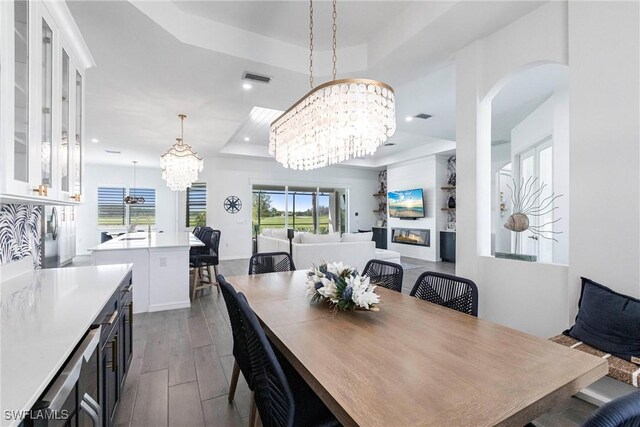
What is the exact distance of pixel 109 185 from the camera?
884 centimetres

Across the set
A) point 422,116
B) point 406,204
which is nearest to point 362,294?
point 422,116

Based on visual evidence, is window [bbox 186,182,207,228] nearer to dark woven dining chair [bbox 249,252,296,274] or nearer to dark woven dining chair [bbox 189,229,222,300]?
dark woven dining chair [bbox 189,229,222,300]

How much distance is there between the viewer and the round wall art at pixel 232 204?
820 centimetres

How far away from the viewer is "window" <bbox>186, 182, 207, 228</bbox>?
8.54m

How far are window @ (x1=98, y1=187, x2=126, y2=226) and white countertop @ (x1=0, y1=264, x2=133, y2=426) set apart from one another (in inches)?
318

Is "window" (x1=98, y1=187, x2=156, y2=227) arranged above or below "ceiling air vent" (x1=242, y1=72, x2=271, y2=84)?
below

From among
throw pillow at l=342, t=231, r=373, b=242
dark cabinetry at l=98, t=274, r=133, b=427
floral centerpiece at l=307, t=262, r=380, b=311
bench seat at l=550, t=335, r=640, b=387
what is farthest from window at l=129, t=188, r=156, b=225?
bench seat at l=550, t=335, r=640, b=387

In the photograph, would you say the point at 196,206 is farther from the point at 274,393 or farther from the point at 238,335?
the point at 274,393

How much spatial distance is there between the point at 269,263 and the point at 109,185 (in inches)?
332

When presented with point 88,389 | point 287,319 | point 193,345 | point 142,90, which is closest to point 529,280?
point 287,319

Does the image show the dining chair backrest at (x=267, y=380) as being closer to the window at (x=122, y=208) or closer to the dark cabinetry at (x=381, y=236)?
the dark cabinetry at (x=381, y=236)

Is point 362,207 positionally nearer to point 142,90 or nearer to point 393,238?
point 393,238

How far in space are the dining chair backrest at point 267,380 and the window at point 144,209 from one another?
30.8 ft

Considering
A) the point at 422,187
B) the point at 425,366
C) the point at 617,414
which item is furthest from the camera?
the point at 422,187
